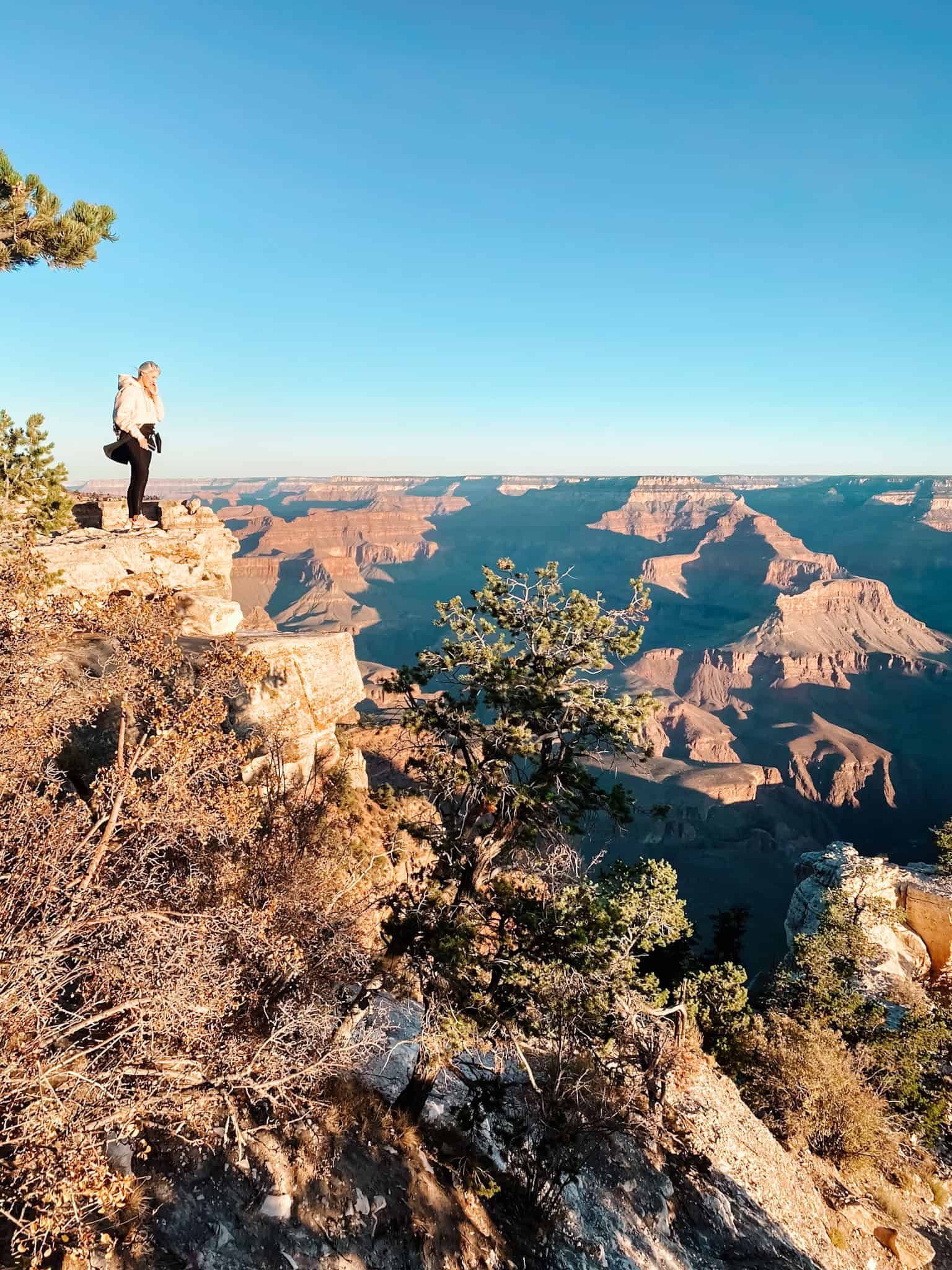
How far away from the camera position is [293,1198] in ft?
A: 24.1

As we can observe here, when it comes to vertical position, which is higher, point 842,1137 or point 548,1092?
point 548,1092

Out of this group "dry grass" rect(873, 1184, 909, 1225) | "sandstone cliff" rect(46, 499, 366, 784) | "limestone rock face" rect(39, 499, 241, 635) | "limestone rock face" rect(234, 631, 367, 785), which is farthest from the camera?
"dry grass" rect(873, 1184, 909, 1225)

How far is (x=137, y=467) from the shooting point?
44.7ft

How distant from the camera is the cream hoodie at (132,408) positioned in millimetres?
12984

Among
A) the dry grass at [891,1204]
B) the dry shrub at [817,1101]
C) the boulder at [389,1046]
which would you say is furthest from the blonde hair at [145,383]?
the dry grass at [891,1204]

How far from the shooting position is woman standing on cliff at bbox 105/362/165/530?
13.0 m

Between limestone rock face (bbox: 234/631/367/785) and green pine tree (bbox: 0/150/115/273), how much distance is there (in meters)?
8.26

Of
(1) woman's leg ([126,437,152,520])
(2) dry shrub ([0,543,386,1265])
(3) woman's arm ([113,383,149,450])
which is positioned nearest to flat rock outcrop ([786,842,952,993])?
(2) dry shrub ([0,543,386,1265])

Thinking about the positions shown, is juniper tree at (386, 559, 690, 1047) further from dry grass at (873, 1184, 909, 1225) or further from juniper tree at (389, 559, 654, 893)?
dry grass at (873, 1184, 909, 1225)

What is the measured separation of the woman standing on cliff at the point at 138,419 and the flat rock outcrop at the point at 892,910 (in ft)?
114

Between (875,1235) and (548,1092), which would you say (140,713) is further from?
(875,1235)

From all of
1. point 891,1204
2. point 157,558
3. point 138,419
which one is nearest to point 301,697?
point 157,558

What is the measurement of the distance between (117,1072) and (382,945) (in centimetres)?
924

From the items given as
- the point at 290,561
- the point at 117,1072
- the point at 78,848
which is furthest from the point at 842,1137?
the point at 290,561
